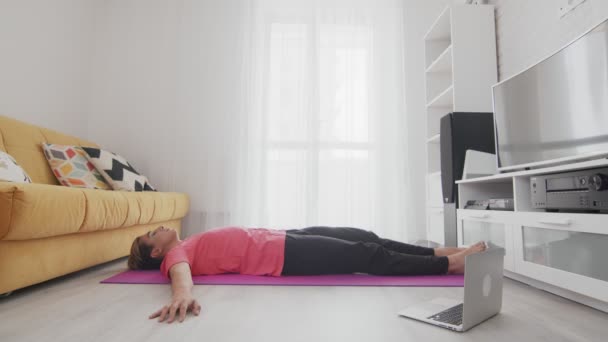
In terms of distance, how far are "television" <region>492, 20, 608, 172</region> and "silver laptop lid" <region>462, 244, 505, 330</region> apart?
2.43 ft

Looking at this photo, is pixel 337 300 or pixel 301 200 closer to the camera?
pixel 337 300

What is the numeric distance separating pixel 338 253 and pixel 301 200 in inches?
69.6

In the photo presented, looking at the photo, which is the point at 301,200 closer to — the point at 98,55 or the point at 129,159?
the point at 129,159

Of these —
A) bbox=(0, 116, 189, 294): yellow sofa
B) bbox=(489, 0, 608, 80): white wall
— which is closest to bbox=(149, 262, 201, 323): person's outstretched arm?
bbox=(0, 116, 189, 294): yellow sofa

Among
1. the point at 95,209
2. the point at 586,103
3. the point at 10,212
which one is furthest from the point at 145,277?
the point at 586,103

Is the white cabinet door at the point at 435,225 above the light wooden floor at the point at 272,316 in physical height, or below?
above

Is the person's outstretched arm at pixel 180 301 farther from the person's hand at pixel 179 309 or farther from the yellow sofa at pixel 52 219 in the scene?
the yellow sofa at pixel 52 219

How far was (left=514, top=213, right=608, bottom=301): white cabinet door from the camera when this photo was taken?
121 centimetres

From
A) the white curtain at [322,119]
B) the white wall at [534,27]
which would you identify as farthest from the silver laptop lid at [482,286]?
the white curtain at [322,119]

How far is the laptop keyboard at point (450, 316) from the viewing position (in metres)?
1.06

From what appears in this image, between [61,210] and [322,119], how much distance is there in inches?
98.5

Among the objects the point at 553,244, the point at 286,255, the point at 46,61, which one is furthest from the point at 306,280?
the point at 46,61

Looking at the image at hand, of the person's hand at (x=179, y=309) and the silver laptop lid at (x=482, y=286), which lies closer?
the silver laptop lid at (x=482, y=286)

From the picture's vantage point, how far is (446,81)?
330 cm
